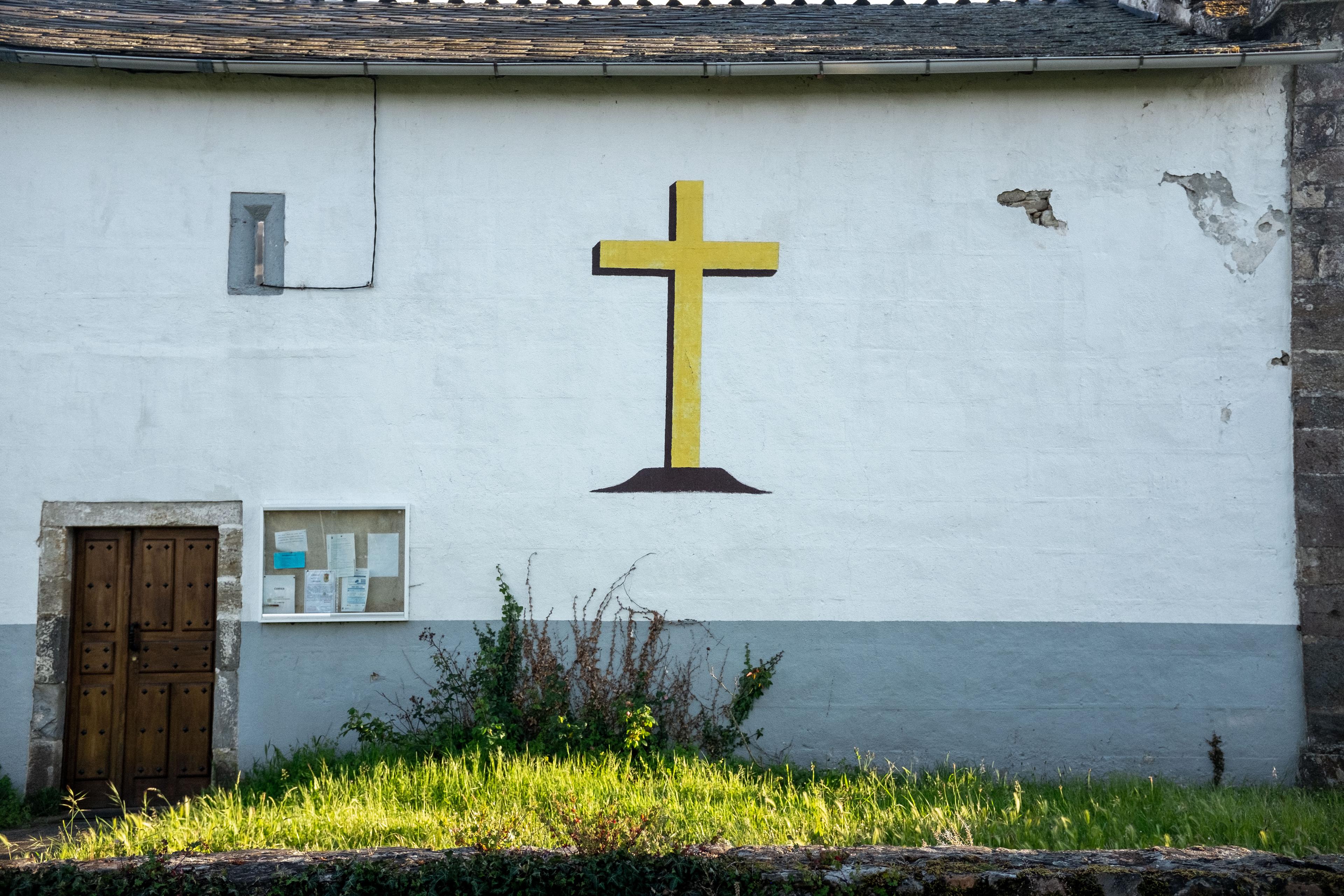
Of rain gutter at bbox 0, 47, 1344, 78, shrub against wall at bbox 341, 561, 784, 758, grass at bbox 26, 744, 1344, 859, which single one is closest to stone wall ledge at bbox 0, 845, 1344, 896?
grass at bbox 26, 744, 1344, 859

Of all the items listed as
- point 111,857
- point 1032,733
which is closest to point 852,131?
point 1032,733

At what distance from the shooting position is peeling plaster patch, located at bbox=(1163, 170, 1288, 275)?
20.4ft

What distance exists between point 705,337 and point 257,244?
9.60 feet

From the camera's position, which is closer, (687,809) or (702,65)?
(687,809)

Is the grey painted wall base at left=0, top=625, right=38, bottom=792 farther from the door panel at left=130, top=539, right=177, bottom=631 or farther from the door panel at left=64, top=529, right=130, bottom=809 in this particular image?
the door panel at left=130, top=539, right=177, bottom=631

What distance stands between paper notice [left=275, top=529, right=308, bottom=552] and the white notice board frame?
8cm

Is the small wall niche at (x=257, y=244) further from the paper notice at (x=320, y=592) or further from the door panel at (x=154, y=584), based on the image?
the paper notice at (x=320, y=592)

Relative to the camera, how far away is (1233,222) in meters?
6.24

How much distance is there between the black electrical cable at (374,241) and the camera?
620 cm

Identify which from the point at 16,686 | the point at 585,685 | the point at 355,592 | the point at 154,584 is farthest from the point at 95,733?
the point at 585,685

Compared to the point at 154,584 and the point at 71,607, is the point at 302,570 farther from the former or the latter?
the point at 71,607

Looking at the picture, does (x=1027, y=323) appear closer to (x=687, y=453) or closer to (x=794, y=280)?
(x=794, y=280)

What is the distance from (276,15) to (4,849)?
582 cm

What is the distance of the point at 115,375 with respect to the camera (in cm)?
Result: 610
